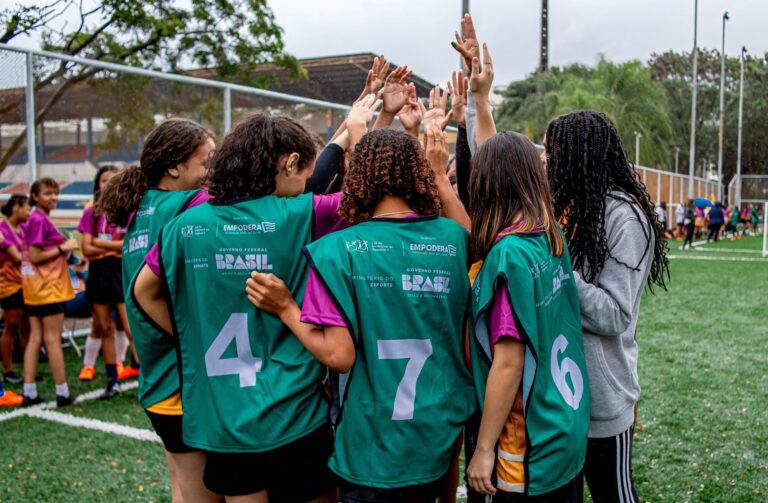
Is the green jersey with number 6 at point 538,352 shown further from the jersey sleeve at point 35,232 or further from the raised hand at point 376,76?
the jersey sleeve at point 35,232

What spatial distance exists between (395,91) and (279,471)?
158 cm

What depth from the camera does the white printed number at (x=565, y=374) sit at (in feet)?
6.82

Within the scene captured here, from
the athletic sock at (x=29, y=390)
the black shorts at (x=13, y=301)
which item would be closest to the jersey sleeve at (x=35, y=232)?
the black shorts at (x=13, y=301)

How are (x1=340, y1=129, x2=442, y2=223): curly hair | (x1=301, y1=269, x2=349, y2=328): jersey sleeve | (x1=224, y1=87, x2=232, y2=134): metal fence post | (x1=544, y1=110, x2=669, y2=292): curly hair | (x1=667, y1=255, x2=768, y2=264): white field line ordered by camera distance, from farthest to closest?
(x1=667, y1=255, x2=768, y2=264): white field line → (x1=224, y1=87, x2=232, y2=134): metal fence post → (x1=544, y1=110, x2=669, y2=292): curly hair → (x1=340, y1=129, x2=442, y2=223): curly hair → (x1=301, y1=269, x2=349, y2=328): jersey sleeve

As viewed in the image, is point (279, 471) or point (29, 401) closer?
point (279, 471)

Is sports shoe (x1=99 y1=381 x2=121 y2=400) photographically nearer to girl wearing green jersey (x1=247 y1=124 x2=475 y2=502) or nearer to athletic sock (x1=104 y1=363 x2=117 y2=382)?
athletic sock (x1=104 y1=363 x2=117 y2=382)

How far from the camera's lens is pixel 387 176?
6.78 ft

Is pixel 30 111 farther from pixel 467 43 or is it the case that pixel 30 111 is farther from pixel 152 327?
pixel 467 43

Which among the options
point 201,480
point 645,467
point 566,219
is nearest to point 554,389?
point 566,219

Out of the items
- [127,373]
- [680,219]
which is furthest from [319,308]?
[680,219]

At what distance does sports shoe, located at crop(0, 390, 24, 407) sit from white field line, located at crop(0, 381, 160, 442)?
0.66 ft

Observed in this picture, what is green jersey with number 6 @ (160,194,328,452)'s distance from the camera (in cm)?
214

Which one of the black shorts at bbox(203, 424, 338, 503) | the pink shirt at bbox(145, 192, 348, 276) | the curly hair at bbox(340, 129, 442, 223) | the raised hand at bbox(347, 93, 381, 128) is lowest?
the black shorts at bbox(203, 424, 338, 503)

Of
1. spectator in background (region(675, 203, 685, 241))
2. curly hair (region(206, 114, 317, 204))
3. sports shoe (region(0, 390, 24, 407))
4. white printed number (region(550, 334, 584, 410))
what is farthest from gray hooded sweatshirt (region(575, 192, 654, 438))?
spectator in background (region(675, 203, 685, 241))
